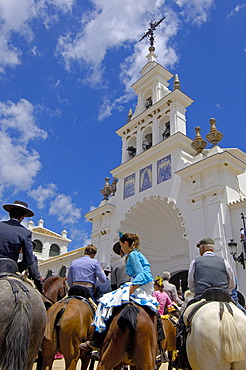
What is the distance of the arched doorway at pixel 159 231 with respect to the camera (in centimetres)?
1479

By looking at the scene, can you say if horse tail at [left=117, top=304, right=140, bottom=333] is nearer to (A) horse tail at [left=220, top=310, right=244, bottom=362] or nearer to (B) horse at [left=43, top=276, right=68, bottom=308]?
(A) horse tail at [left=220, top=310, right=244, bottom=362]

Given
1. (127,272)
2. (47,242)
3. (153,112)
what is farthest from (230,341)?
(47,242)

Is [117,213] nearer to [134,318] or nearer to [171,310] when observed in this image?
[171,310]

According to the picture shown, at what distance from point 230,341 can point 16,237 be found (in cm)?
240

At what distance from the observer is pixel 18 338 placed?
8.45 feet

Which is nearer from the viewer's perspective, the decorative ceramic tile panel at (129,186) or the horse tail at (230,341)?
the horse tail at (230,341)

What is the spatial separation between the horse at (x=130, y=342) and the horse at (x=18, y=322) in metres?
0.81

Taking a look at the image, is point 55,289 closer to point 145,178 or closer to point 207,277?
point 207,277

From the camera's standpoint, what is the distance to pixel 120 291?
379 centimetres

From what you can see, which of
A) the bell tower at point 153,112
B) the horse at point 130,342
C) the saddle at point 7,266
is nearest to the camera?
the saddle at point 7,266

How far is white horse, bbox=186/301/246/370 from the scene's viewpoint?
300 cm

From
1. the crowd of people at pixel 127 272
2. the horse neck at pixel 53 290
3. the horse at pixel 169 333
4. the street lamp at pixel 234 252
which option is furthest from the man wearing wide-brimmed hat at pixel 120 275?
the street lamp at pixel 234 252

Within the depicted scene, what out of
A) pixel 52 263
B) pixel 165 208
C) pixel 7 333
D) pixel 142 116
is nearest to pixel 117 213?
pixel 165 208

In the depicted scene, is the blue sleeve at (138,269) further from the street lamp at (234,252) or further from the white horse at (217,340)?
the street lamp at (234,252)
